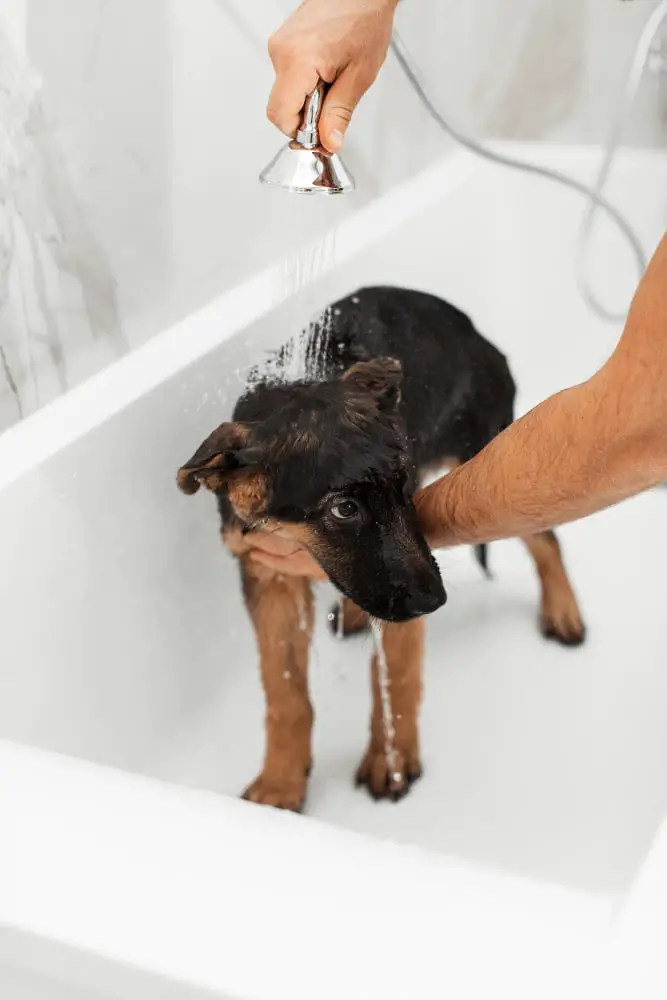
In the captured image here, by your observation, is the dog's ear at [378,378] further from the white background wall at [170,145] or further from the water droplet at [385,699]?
the white background wall at [170,145]

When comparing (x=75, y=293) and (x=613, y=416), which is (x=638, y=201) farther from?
(x=613, y=416)

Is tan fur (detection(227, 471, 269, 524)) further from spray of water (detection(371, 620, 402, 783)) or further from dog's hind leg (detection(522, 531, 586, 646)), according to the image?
dog's hind leg (detection(522, 531, 586, 646))

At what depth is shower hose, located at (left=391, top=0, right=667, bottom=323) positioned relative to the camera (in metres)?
2.53

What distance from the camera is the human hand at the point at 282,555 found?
4.34 feet

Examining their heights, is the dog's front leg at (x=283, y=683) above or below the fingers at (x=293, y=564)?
below

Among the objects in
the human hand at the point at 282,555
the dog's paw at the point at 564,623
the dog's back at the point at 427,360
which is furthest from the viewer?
the dog's paw at the point at 564,623

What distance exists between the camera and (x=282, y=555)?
136 centimetres

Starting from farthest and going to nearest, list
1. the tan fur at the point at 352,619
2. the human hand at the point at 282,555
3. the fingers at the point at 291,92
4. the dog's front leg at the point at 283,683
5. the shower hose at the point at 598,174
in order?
the shower hose at the point at 598,174 < the tan fur at the point at 352,619 < the dog's front leg at the point at 283,683 < the human hand at the point at 282,555 < the fingers at the point at 291,92

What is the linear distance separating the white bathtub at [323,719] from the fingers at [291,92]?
1.45ft

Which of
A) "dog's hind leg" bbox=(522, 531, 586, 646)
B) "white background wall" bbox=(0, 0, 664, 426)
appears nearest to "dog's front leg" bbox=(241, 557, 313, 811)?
"white background wall" bbox=(0, 0, 664, 426)

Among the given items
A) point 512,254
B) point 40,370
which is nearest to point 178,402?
point 40,370

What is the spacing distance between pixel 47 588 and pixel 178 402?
0.35 meters

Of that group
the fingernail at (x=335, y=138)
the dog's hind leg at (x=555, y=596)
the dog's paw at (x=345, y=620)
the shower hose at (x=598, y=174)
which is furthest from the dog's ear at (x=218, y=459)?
the shower hose at (x=598, y=174)

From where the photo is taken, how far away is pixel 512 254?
99.6 inches
